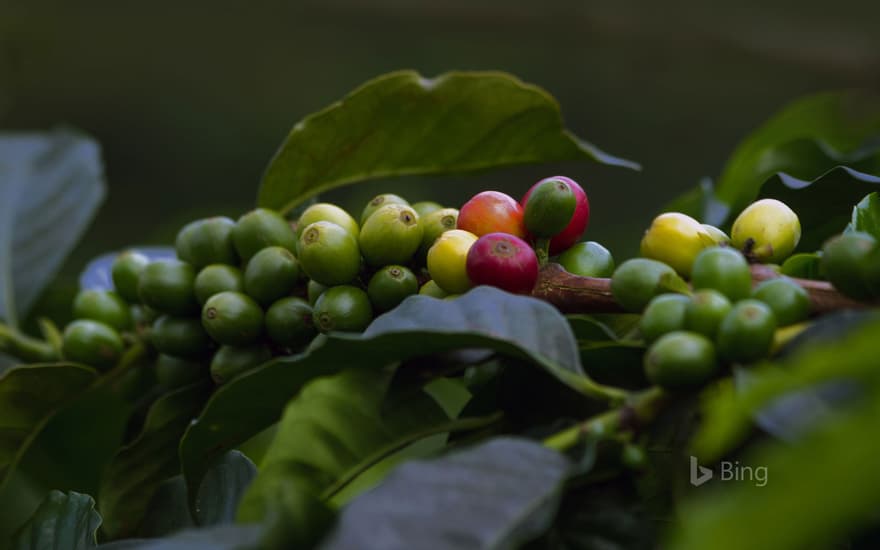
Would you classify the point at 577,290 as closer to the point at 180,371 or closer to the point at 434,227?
the point at 434,227

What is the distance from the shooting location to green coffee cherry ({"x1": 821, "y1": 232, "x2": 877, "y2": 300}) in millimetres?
592

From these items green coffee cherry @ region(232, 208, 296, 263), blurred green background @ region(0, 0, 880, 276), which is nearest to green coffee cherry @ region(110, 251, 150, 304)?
green coffee cherry @ region(232, 208, 296, 263)

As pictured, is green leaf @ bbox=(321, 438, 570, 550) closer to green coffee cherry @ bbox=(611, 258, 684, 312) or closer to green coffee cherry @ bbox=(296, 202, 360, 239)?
green coffee cherry @ bbox=(611, 258, 684, 312)

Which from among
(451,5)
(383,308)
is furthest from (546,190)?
(451,5)

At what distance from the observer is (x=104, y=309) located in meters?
1.08

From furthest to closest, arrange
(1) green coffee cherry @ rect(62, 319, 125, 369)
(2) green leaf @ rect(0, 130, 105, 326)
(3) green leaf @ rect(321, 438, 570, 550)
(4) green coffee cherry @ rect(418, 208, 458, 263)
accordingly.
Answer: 1. (2) green leaf @ rect(0, 130, 105, 326)
2. (1) green coffee cherry @ rect(62, 319, 125, 369)
3. (4) green coffee cherry @ rect(418, 208, 458, 263)
4. (3) green leaf @ rect(321, 438, 570, 550)

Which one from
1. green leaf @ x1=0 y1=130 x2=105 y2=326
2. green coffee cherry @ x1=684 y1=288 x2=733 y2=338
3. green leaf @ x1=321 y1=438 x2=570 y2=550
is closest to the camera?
green leaf @ x1=321 y1=438 x2=570 y2=550

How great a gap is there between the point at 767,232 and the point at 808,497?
1.24 feet

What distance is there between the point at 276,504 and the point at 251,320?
0.33 m

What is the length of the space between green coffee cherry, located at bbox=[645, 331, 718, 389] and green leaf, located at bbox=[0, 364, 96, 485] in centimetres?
70

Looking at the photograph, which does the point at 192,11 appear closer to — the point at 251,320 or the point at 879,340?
the point at 251,320

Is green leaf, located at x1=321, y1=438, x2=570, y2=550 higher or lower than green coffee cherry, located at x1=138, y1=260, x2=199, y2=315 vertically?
higher

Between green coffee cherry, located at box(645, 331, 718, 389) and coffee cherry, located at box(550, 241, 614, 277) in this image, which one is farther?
coffee cherry, located at box(550, 241, 614, 277)

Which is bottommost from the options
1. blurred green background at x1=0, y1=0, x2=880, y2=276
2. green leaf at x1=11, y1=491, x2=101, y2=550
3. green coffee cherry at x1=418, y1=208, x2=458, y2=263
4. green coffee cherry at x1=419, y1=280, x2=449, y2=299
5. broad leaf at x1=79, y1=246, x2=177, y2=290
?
blurred green background at x1=0, y1=0, x2=880, y2=276
